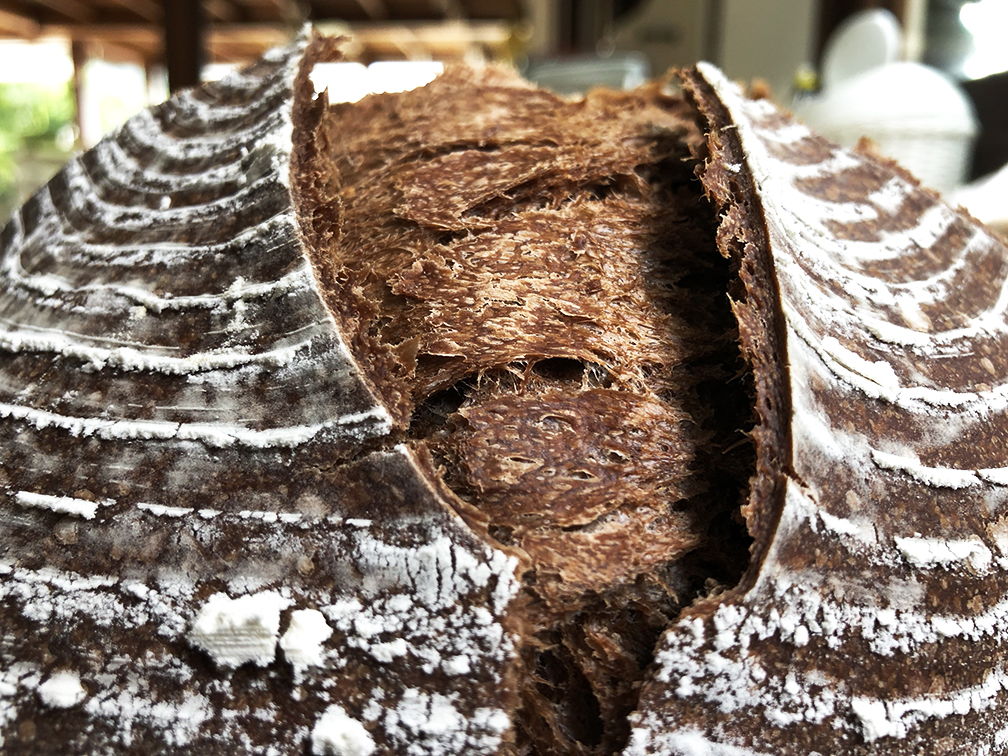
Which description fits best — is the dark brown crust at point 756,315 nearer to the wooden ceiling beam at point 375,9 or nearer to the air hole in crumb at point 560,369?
the air hole in crumb at point 560,369

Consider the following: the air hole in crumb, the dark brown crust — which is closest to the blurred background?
the dark brown crust

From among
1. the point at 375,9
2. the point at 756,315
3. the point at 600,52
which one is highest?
the point at 375,9

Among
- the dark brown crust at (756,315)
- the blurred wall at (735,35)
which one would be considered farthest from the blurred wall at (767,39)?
the dark brown crust at (756,315)

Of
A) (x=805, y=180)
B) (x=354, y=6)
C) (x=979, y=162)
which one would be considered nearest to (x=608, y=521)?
(x=805, y=180)

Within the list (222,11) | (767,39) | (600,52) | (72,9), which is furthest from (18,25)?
(767,39)

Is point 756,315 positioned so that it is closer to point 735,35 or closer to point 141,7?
point 735,35

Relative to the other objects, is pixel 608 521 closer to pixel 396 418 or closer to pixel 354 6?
pixel 396 418
